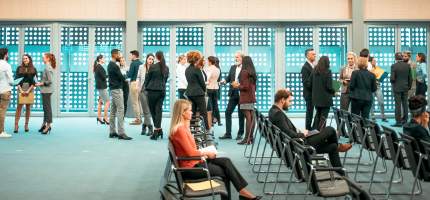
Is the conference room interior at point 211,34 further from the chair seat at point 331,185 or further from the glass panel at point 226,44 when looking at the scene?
the chair seat at point 331,185

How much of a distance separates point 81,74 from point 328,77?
26.7 ft

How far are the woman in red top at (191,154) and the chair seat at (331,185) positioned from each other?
2.14 feet

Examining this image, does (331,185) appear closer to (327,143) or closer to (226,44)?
(327,143)

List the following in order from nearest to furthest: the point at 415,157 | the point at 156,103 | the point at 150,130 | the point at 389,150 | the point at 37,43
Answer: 1. the point at 415,157
2. the point at 389,150
3. the point at 156,103
4. the point at 150,130
5. the point at 37,43

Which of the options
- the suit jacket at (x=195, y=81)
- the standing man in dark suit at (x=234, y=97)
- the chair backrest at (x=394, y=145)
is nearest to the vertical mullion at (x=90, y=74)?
the standing man in dark suit at (x=234, y=97)

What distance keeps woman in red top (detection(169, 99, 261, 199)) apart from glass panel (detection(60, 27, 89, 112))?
1079 centimetres

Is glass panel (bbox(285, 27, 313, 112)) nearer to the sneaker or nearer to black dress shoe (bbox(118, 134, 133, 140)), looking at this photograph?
black dress shoe (bbox(118, 134, 133, 140))

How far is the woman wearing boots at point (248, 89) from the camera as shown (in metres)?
9.66

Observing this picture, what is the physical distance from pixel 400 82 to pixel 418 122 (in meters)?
6.47

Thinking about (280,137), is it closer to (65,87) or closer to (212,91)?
(212,91)

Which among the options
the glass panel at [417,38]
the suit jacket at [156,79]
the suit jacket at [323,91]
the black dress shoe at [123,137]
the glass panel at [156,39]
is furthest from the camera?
the glass panel at [156,39]

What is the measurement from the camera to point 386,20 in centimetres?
1538

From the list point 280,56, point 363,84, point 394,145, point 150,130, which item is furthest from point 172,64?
point 394,145

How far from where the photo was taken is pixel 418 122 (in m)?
6.07
